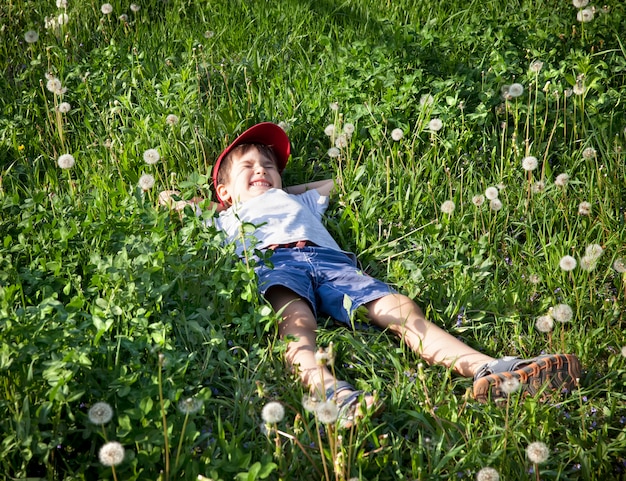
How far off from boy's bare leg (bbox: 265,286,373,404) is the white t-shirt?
13.3 inches

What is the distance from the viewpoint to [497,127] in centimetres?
396

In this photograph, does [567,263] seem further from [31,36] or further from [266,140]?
[31,36]

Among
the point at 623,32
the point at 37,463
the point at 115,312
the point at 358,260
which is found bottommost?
the point at 358,260

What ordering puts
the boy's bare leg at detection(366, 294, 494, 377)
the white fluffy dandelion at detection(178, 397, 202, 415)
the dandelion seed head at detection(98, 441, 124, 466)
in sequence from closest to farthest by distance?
the dandelion seed head at detection(98, 441, 124, 466) → the white fluffy dandelion at detection(178, 397, 202, 415) → the boy's bare leg at detection(366, 294, 494, 377)

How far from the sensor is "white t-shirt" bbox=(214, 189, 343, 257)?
10.6ft

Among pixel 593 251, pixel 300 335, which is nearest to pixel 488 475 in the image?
pixel 300 335

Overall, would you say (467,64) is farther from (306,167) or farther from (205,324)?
(205,324)

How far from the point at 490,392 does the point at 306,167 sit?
2.03 metres

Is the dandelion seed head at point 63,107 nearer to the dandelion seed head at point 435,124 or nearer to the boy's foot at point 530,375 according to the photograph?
the dandelion seed head at point 435,124

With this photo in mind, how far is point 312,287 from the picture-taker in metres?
3.06

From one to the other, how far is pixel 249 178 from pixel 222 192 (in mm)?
175

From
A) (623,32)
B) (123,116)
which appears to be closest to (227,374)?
(123,116)

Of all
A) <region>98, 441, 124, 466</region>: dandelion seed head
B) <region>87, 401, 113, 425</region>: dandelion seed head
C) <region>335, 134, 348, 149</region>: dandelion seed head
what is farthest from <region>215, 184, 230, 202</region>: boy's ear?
<region>98, 441, 124, 466</region>: dandelion seed head

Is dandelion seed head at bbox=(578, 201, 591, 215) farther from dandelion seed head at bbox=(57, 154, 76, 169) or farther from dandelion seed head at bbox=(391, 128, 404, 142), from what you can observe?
dandelion seed head at bbox=(57, 154, 76, 169)
